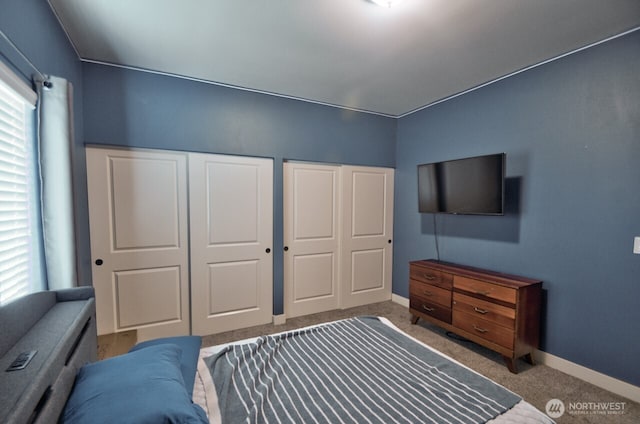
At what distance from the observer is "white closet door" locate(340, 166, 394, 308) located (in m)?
3.67

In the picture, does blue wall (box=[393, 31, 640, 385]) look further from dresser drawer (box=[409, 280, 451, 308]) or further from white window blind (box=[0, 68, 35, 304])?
white window blind (box=[0, 68, 35, 304])

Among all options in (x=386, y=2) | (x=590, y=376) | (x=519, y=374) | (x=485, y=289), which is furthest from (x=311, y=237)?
(x=590, y=376)

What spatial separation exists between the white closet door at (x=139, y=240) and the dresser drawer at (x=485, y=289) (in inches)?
107

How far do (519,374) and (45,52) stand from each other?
4.01 m

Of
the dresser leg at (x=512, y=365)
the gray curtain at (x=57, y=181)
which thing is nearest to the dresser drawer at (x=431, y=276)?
the dresser leg at (x=512, y=365)

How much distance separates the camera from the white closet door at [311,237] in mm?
3338

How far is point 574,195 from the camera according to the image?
2.25 meters

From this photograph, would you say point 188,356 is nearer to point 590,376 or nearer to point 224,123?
point 224,123

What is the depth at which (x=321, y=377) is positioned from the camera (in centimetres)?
137

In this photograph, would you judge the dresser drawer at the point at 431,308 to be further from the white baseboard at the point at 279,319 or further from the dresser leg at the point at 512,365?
the white baseboard at the point at 279,319

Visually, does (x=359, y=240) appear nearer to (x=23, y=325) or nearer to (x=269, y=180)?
(x=269, y=180)

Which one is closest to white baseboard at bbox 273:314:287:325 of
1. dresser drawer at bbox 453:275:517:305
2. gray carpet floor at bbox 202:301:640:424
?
gray carpet floor at bbox 202:301:640:424

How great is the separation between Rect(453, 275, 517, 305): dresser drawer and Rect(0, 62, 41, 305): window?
3.05 meters

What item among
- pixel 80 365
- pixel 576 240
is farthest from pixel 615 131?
pixel 80 365
